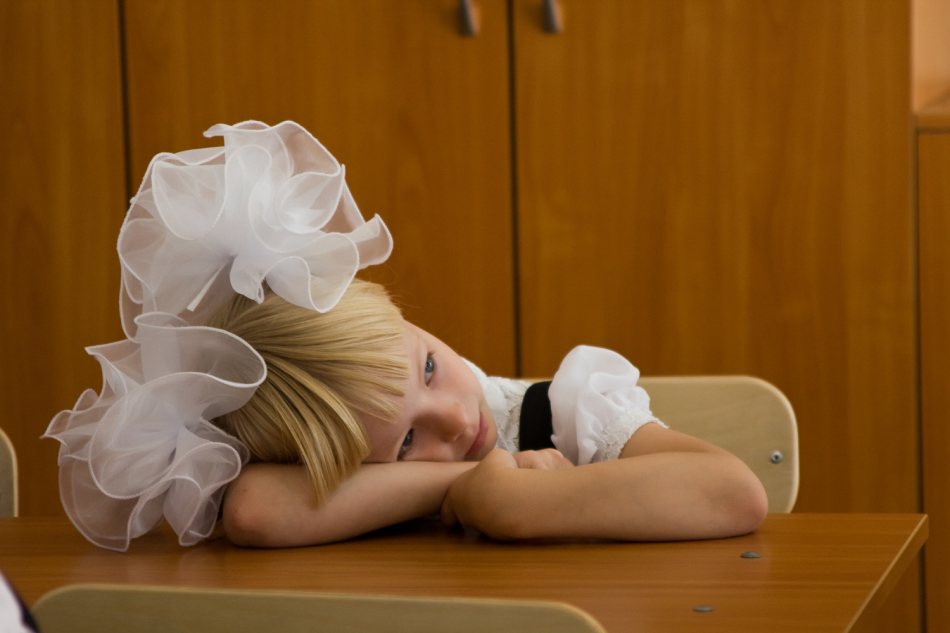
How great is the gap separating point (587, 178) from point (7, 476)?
99 cm

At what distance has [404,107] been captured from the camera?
5.58ft

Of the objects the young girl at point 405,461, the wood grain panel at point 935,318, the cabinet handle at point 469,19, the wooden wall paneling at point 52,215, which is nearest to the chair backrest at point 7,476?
the young girl at point 405,461

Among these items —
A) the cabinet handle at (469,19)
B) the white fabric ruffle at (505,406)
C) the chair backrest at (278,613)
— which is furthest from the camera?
the cabinet handle at (469,19)

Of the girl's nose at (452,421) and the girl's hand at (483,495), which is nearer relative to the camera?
the girl's hand at (483,495)

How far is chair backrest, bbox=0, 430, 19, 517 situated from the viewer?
44.7 inches

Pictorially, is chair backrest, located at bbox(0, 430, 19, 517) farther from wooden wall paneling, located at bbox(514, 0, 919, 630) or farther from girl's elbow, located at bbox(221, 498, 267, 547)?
wooden wall paneling, located at bbox(514, 0, 919, 630)

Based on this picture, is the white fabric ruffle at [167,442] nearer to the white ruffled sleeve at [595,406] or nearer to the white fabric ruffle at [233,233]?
the white fabric ruffle at [233,233]

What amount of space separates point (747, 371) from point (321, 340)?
3.31 feet

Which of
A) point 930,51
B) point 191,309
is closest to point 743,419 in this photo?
point 191,309

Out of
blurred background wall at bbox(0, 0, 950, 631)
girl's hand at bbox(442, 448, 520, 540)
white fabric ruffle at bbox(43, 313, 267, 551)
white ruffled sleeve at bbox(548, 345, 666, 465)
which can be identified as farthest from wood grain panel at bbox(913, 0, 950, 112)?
white fabric ruffle at bbox(43, 313, 267, 551)

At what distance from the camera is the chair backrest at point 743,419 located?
1085mm

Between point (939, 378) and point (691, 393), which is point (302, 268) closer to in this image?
point (691, 393)

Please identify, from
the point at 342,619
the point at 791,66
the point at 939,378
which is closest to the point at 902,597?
the point at 939,378

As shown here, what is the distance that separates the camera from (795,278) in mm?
1572
